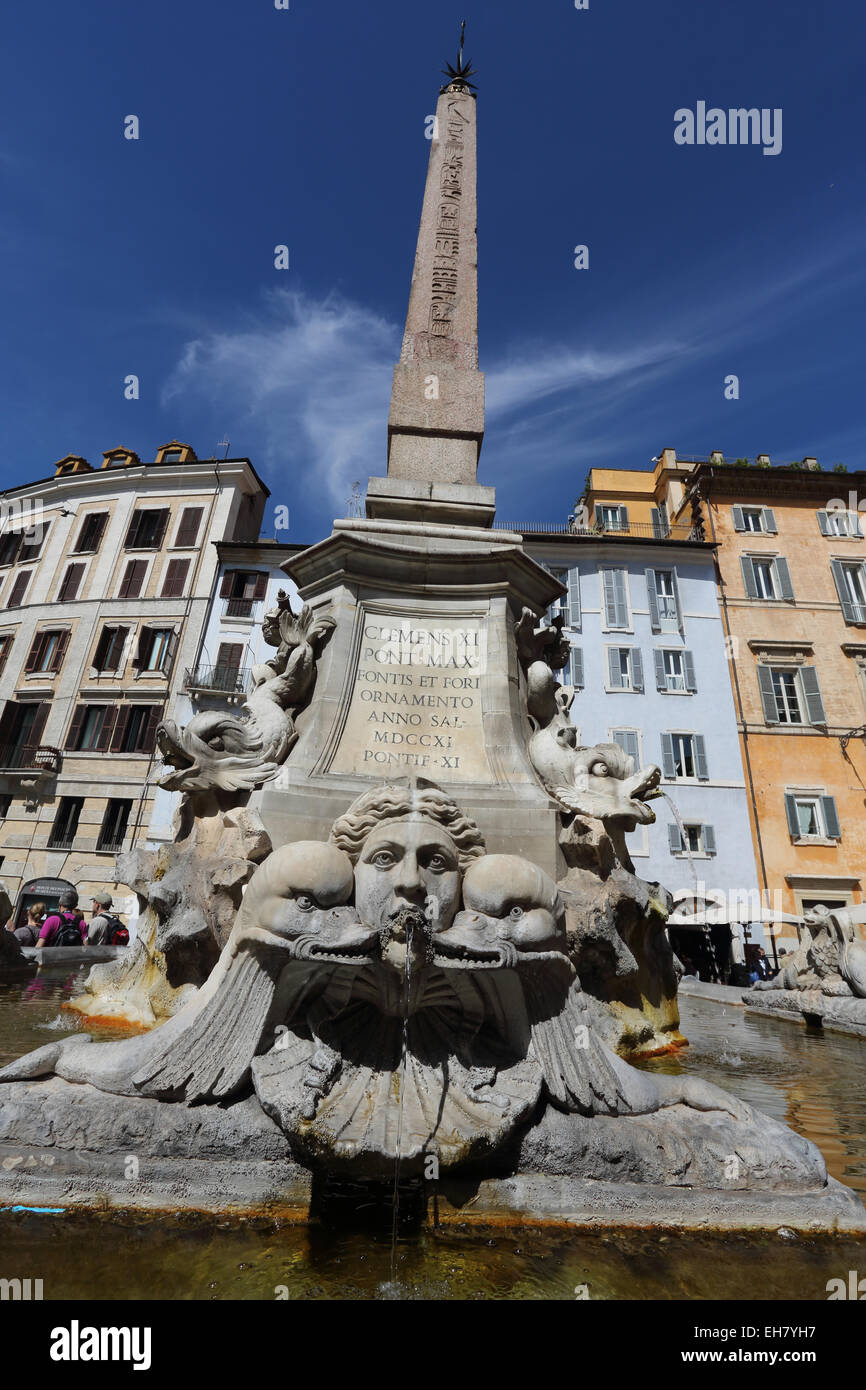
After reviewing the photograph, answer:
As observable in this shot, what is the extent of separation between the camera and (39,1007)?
17.7ft

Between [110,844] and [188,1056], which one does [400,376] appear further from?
[110,844]

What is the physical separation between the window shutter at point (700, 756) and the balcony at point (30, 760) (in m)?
20.8

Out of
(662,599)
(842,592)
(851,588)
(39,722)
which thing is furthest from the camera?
(851,588)

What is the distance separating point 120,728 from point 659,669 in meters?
18.2

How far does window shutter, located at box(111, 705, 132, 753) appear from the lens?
2467 cm

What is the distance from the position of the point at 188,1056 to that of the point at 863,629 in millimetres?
28557

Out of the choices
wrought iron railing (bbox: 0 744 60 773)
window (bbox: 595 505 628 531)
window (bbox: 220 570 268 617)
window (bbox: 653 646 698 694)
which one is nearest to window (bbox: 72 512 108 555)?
window (bbox: 220 570 268 617)

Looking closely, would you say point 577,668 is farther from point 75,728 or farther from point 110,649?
point 75,728

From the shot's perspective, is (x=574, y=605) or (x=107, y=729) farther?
(x=574, y=605)

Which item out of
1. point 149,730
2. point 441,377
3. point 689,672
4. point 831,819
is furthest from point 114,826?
point 831,819

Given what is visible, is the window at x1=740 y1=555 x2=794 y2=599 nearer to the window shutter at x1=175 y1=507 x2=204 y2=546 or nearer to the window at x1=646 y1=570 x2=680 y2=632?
the window at x1=646 y1=570 x2=680 y2=632

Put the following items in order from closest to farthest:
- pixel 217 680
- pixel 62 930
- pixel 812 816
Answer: pixel 62 930
pixel 812 816
pixel 217 680

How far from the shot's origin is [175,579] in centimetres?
2770
